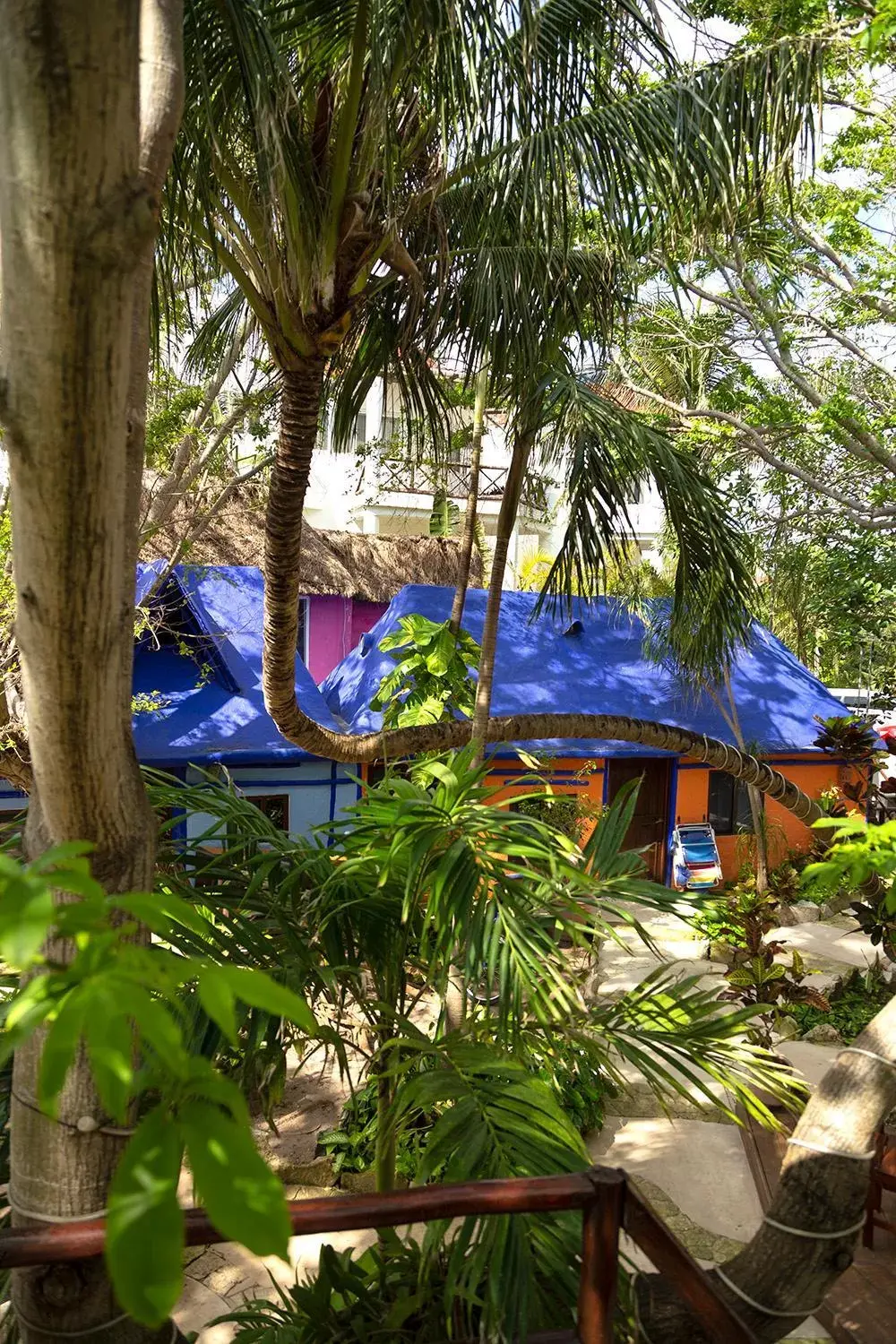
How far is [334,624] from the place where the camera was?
53.7 ft

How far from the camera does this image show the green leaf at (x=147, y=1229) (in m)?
0.72

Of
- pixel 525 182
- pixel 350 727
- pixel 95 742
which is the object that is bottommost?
pixel 350 727

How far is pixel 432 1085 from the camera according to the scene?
8.27 feet

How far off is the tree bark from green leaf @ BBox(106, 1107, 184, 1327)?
6.12 ft

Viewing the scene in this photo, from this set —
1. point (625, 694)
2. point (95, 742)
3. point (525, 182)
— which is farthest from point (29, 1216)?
point (625, 694)

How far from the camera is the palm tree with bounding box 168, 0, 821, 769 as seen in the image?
3.57m

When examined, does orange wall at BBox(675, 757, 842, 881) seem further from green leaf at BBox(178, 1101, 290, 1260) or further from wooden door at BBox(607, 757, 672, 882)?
green leaf at BBox(178, 1101, 290, 1260)

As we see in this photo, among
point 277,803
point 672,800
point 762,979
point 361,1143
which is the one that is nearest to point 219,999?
point 361,1143

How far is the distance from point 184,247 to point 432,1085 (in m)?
4.28

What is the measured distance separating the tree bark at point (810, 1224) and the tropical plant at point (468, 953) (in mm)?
334

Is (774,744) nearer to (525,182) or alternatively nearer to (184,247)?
(525,182)

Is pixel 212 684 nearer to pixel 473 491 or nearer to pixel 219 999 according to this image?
pixel 473 491

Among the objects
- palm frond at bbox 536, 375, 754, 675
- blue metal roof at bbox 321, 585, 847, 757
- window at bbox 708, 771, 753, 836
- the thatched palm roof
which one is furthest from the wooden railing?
the thatched palm roof

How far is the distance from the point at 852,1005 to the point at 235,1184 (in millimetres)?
8628
